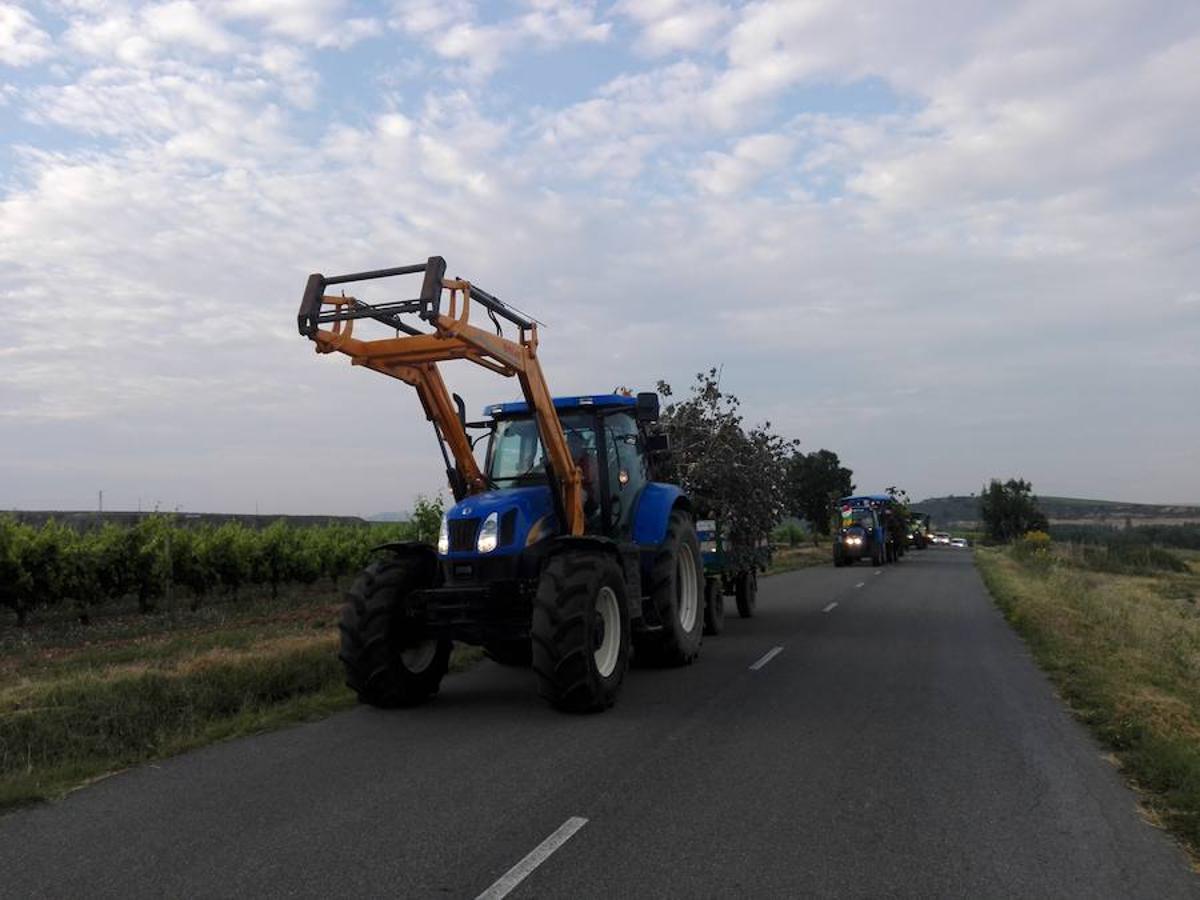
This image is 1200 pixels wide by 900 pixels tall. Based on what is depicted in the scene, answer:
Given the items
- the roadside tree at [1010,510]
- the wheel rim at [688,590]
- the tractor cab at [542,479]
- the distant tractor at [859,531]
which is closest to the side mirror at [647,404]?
the tractor cab at [542,479]

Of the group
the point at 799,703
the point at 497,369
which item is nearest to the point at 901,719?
the point at 799,703

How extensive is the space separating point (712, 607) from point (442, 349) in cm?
802

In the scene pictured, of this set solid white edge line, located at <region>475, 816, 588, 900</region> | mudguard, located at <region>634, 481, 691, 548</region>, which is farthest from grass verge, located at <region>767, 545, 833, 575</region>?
solid white edge line, located at <region>475, 816, 588, 900</region>

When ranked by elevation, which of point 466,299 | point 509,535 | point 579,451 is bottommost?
point 509,535

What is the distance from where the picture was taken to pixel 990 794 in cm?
606

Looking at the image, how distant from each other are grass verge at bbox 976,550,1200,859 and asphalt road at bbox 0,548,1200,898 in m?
0.27

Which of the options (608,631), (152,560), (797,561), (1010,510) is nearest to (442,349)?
(608,631)

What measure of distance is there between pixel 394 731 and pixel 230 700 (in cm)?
234

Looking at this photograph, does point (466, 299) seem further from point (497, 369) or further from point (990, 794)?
point (990, 794)

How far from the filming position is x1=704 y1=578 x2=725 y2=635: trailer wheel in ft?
48.0

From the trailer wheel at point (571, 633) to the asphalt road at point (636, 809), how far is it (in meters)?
0.24

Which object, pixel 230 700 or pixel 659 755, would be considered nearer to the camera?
pixel 659 755

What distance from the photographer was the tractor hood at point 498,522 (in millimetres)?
8672

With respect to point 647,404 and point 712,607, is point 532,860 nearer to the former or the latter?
point 647,404
